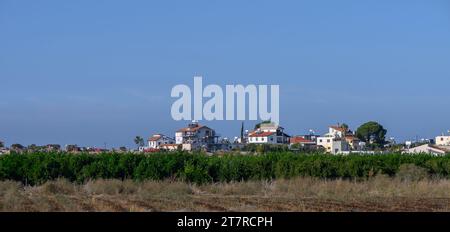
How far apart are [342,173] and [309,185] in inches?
251

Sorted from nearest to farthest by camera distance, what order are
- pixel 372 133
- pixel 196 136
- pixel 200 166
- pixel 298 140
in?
1. pixel 200 166
2. pixel 196 136
3. pixel 298 140
4. pixel 372 133

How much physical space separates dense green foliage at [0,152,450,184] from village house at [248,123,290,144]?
3390 centimetres

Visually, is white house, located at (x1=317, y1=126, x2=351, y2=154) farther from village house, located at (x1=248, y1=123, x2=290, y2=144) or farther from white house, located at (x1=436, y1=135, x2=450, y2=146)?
white house, located at (x1=436, y1=135, x2=450, y2=146)

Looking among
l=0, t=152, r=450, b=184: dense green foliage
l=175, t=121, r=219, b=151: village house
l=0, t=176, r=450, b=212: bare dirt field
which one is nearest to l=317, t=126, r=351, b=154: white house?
l=175, t=121, r=219, b=151: village house

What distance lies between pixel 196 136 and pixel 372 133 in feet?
87.8

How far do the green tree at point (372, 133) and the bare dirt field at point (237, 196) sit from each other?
48.7 metres

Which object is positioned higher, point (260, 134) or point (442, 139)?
point (442, 139)

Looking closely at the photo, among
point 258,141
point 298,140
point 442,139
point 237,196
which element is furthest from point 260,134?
point 237,196

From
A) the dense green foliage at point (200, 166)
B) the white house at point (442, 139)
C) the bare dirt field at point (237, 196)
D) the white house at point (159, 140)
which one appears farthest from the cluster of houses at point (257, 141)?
the bare dirt field at point (237, 196)

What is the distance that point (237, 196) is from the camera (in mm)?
29641

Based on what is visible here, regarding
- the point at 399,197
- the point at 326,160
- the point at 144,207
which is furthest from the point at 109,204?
the point at 326,160

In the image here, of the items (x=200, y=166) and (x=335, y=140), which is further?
(x=335, y=140)

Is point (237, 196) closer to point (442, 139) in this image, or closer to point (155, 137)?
point (155, 137)

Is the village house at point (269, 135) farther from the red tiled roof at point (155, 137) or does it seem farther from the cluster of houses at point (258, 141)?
the red tiled roof at point (155, 137)
